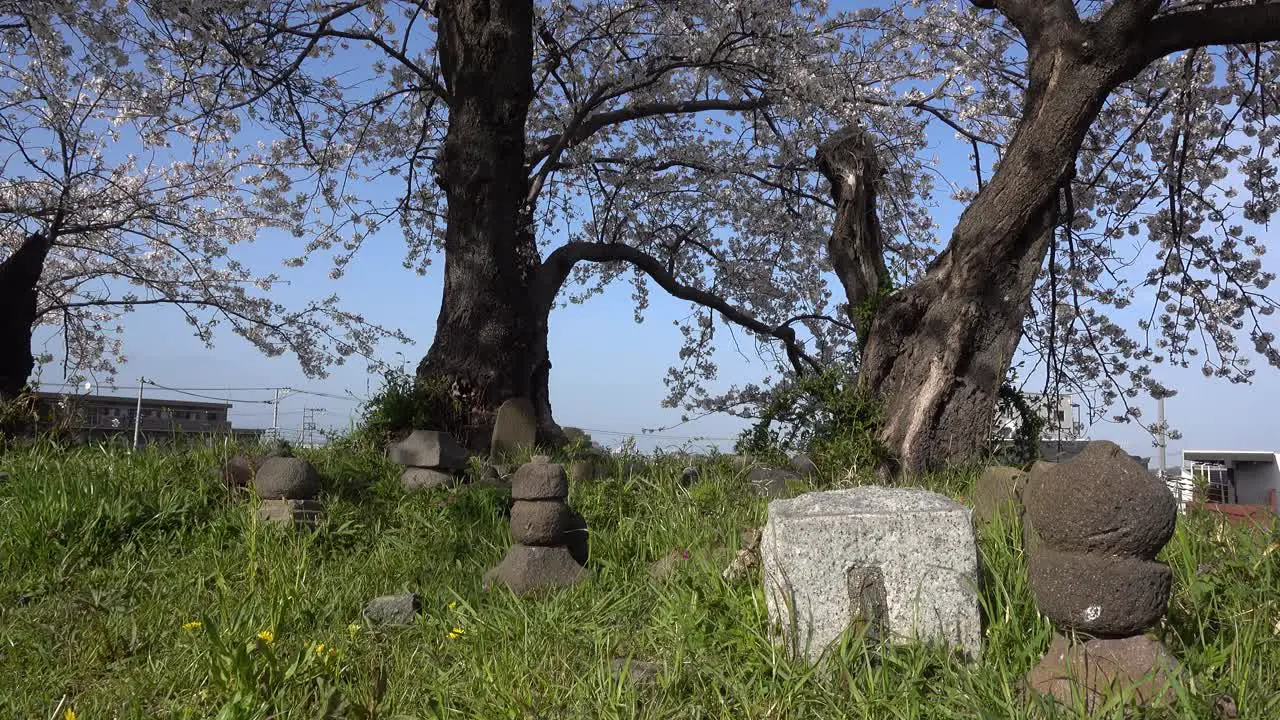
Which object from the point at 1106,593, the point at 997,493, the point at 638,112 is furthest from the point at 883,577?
the point at 638,112

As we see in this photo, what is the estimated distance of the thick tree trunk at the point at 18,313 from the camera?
838cm

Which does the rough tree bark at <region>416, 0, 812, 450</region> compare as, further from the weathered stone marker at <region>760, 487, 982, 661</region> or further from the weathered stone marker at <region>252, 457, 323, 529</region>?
the weathered stone marker at <region>760, 487, 982, 661</region>

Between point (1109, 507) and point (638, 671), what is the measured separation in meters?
1.71

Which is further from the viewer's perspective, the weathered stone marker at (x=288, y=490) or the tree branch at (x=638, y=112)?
the tree branch at (x=638, y=112)

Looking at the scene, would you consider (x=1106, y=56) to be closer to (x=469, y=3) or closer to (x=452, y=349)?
(x=469, y=3)

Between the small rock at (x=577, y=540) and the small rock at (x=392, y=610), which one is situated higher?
the small rock at (x=577, y=540)

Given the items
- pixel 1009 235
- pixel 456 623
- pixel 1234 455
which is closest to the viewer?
pixel 456 623

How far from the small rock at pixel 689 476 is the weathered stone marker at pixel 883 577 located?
3325 mm

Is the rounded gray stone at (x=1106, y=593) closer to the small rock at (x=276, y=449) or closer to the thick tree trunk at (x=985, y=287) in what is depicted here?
the thick tree trunk at (x=985, y=287)

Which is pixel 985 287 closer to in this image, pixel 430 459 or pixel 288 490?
pixel 430 459

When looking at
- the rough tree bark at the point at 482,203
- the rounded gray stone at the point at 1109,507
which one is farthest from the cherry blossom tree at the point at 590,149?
the rounded gray stone at the point at 1109,507

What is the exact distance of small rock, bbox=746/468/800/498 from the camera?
6.14 meters

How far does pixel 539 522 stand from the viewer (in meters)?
4.66

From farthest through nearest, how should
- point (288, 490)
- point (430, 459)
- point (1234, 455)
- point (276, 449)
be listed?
1. point (1234, 455)
2. point (276, 449)
3. point (430, 459)
4. point (288, 490)
